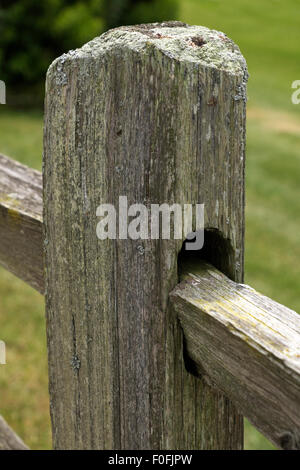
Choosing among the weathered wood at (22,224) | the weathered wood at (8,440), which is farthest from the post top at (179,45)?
the weathered wood at (8,440)

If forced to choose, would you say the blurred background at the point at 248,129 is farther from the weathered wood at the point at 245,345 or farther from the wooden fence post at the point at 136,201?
the weathered wood at the point at 245,345

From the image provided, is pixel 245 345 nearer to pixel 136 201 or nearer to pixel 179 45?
pixel 136 201

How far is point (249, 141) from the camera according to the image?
1029cm

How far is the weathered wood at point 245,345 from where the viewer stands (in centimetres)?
86

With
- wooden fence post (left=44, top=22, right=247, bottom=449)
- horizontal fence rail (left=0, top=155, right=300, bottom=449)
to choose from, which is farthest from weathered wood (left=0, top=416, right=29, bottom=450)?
horizontal fence rail (left=0, top=155, right=300, bottom=449)

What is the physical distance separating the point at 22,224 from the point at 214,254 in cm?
57

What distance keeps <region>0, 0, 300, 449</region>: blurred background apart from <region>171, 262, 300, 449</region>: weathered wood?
7.96 feet

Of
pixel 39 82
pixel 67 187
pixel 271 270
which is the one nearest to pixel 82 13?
pixel 39 82

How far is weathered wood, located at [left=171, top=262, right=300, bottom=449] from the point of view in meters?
0.86

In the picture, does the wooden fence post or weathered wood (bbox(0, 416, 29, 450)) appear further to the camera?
weathered wood (bbox(0, 416, 29, 450))

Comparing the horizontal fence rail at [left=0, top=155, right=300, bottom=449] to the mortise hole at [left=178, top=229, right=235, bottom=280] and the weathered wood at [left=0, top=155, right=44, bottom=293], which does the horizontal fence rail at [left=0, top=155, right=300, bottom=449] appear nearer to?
the mortise hole at [left=178, top=229, right=235, bottom=280]

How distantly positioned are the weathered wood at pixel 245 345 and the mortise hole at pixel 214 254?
0.03 m

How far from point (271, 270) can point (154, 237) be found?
4704 millimetres
